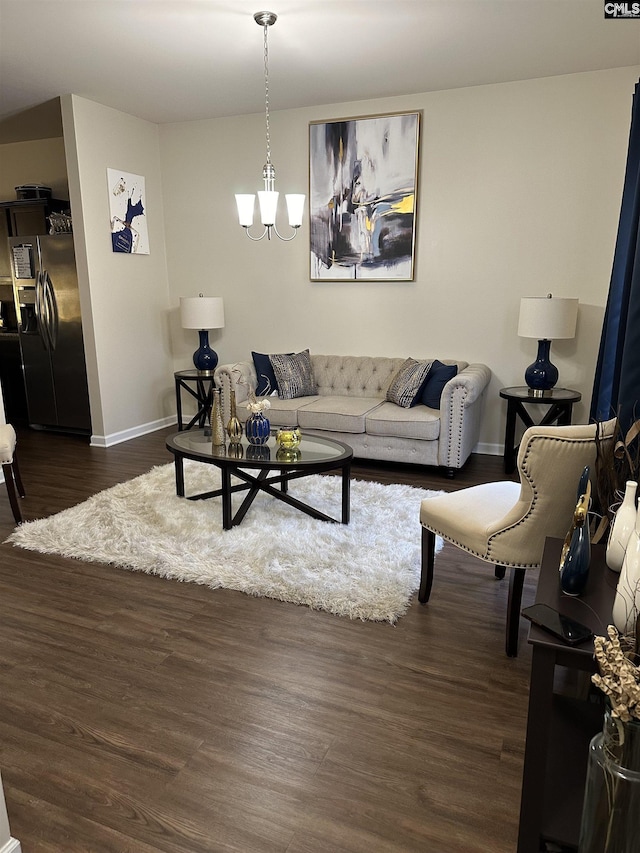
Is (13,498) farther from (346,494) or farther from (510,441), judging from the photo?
(510,441)

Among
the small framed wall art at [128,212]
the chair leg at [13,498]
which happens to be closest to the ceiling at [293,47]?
the small framed wall art at [128,212]

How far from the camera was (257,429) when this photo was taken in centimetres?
366

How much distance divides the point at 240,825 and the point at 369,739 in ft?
1.61

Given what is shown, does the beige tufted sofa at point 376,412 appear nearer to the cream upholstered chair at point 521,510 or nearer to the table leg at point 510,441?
the table leg at point 510,441

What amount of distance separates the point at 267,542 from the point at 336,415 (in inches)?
64.1

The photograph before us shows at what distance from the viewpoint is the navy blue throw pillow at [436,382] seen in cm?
469

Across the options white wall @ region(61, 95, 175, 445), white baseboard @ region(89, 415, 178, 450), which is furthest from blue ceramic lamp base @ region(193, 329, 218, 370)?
white baseboard @ region(89, 415, 178, 450)

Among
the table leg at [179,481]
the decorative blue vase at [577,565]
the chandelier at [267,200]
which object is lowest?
the table leg at [179,481]

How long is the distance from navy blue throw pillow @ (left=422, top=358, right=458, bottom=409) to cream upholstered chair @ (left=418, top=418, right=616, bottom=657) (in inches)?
80.3

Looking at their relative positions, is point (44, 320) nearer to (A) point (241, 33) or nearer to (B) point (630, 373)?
(A) point (241, 33)

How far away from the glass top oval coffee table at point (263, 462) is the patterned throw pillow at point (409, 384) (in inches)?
46.0

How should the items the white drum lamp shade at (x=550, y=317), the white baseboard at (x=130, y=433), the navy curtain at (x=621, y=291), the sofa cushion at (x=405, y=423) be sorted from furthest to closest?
the white baseboard at (x=130, y=433), the sofa cushion at (x=405, y=423), the white drum lamp shade at (x=550, y=317), the navy curtain at (x=621, y=291)

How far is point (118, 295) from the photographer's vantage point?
5527 mm

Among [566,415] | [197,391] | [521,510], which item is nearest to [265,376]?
[197,391]
